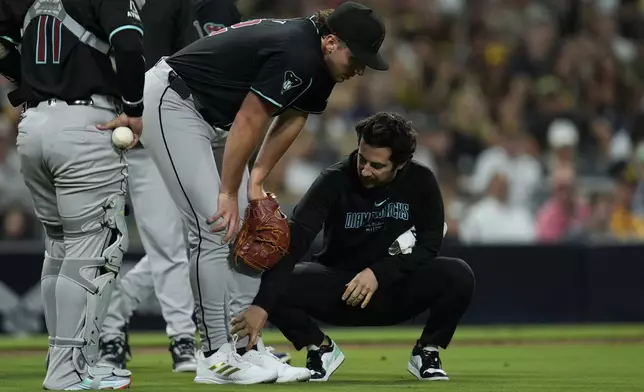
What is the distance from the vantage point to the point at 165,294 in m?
8.11

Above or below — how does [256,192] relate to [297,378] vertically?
above

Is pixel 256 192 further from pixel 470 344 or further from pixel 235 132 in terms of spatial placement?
pixel 470 344

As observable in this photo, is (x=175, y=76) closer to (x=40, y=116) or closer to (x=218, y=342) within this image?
(x=40, y=116)

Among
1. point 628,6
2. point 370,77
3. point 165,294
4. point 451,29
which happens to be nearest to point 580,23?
point 628,6

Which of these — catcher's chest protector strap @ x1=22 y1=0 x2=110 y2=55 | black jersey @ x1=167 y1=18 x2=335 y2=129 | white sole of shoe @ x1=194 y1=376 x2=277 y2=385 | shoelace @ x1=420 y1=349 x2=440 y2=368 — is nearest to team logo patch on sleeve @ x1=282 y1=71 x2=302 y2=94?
black jersey @ x1=167 y1=18 x2=335 y2=129

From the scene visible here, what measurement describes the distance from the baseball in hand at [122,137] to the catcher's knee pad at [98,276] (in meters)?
0.28

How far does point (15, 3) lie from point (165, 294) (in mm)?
2615

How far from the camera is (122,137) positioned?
6.14m

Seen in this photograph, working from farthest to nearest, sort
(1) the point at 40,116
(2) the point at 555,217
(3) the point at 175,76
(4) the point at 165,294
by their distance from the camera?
(2) the point at 555,217 → (4) the point at 165,294 → (3) the point at 175,76 → (1) the point at 40,116

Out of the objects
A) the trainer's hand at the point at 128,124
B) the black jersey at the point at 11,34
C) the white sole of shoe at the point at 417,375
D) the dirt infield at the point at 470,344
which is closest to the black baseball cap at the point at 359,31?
the trainer's hand at the point at 128,124

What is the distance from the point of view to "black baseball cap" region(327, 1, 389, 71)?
608 centimetres

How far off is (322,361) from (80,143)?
6.28 feet

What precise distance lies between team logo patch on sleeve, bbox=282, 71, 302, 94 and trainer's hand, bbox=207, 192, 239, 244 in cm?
68

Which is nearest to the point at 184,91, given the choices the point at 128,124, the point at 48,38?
the point at 128,124
